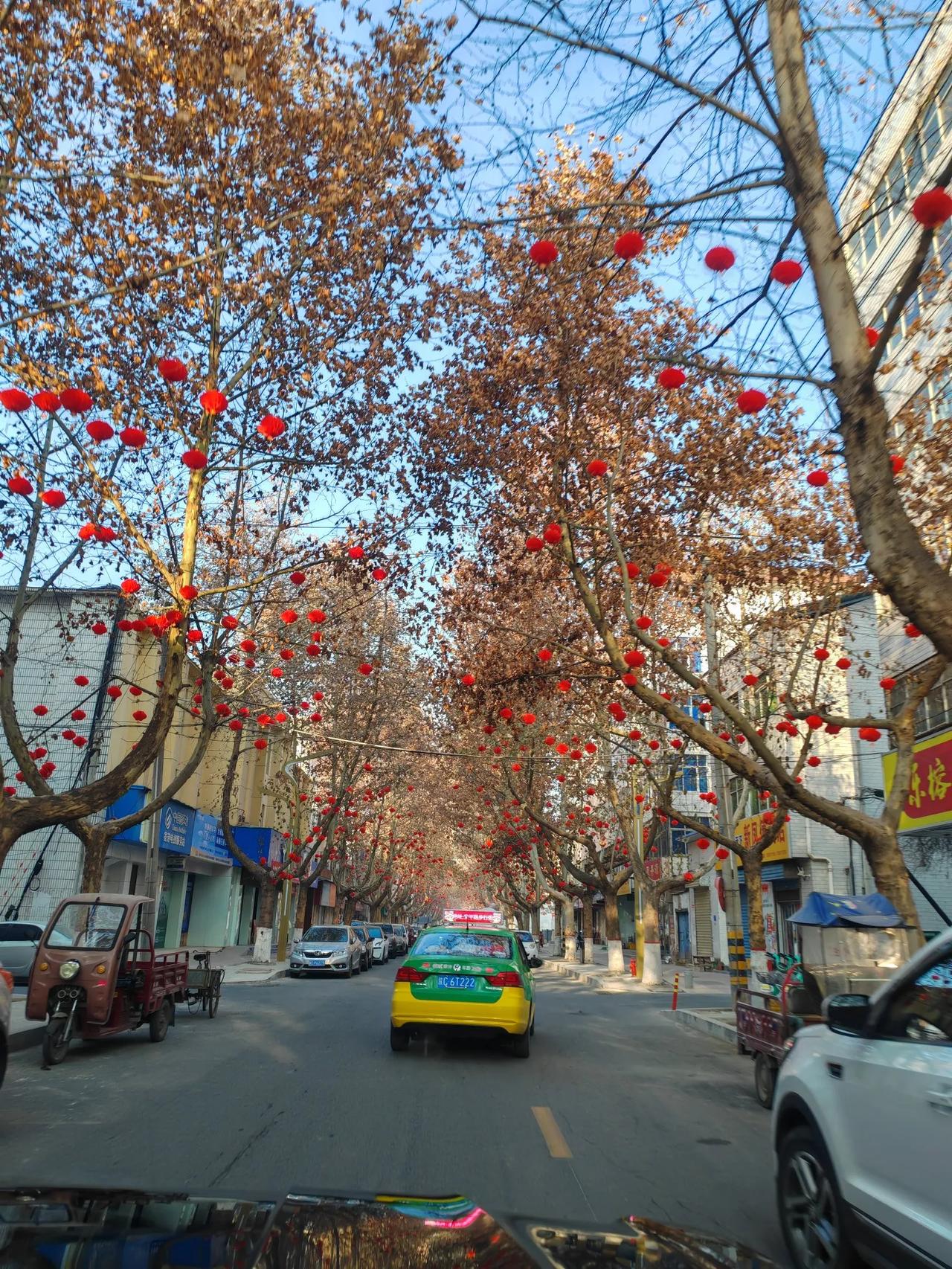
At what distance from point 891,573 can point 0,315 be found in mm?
9396

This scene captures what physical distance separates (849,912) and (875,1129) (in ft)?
25.8

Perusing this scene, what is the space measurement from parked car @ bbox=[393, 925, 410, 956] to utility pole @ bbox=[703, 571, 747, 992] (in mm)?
28352

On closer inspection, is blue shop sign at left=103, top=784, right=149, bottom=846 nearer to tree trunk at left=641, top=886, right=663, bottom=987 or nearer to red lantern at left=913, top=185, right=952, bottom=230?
tree trunk at left=641, top=886, right=663, bottom=987

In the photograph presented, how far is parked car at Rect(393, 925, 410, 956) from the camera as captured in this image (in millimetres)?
47062

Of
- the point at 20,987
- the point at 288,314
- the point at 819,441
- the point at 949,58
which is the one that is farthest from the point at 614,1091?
the point at 20,987

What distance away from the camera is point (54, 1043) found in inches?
406

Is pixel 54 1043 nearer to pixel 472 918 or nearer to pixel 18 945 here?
pixel 18 945

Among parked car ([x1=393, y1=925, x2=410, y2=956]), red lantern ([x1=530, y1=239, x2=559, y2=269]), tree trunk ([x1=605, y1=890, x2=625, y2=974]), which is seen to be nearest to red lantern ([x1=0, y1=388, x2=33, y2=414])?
red lantern ([x1=530, y1=239, x2=559, y2=269])

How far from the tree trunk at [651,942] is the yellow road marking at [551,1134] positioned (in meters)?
20.9

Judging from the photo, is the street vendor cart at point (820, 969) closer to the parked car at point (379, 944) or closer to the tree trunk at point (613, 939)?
the tree trunk at point (613, 939)

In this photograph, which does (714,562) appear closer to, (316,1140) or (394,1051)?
(394,1051)

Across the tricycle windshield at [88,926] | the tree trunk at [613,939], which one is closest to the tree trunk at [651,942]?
the tree trunk at [613,939]

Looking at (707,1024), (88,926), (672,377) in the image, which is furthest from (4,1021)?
(707,1024)

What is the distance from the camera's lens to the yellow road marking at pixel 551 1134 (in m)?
6.82
